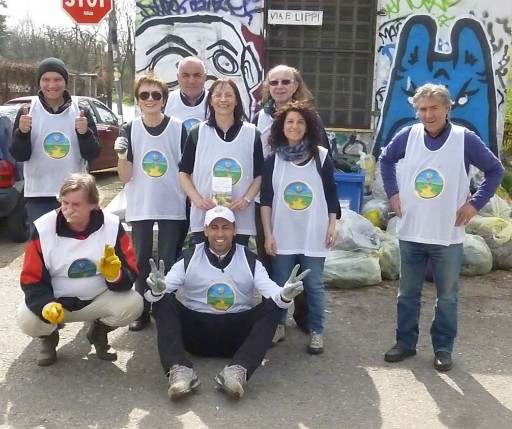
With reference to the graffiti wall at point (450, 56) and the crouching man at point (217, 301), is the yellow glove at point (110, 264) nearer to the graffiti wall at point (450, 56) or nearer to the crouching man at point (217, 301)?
the crouching man at point (217, 301)

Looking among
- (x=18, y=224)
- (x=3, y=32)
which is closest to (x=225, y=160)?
(x=18, y=224)

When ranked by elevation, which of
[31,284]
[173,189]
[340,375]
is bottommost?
[340,375]

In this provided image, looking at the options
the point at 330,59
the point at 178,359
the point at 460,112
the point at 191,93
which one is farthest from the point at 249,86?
the point at 178,359

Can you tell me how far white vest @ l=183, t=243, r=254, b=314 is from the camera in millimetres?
4102

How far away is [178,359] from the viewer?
12.5 feet

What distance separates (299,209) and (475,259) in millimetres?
2915

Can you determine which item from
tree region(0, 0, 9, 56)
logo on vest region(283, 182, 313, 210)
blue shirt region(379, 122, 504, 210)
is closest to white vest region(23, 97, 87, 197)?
logo on vest region(283, 182, 313, 210)

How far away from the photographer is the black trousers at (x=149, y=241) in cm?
463

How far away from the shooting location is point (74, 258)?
13.0 feet

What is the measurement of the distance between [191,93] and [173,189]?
90cm

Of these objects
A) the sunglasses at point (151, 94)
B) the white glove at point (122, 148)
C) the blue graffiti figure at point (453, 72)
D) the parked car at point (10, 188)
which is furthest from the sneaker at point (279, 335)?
the blue graffiti figure at point (453, 72)

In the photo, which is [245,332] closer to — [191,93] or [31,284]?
[31,284]

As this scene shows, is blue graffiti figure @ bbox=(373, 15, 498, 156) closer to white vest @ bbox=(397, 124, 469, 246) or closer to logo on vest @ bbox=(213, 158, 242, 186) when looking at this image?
white vest @ bbox=(397, 124, 469, 246)

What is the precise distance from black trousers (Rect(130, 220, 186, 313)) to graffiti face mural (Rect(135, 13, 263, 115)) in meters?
3.92
